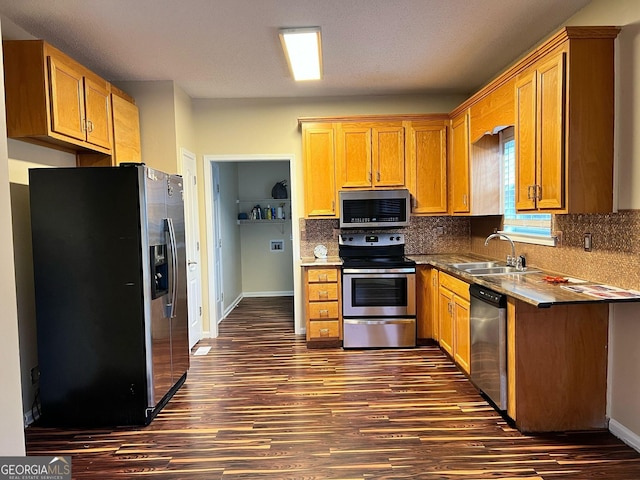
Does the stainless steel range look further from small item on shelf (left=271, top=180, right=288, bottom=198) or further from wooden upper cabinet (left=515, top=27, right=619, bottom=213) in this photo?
small item on shelf (left=271, top=180, right=288, bottom=198)

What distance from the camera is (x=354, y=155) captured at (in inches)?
176

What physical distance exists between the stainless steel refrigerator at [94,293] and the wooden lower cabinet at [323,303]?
1804mm

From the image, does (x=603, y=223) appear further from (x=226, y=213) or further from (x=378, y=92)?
(x=226, y=213)

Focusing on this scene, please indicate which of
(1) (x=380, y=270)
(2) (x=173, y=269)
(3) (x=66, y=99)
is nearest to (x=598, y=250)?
(1) (x=380, y=270)

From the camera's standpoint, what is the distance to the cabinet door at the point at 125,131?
11.5 feet

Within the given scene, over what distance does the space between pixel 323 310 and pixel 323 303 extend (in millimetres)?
73

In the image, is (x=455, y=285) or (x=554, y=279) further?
(x=455, y=285)

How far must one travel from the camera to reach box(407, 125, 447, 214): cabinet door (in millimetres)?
4473

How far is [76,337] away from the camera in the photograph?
2762mm

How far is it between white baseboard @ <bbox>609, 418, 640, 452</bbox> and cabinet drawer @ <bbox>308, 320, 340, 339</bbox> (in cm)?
239

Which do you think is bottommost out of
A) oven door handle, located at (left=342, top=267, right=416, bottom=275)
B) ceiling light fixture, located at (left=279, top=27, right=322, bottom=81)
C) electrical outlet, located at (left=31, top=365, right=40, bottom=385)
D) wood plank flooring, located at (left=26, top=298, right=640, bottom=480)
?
wood plank flooring, located at (left=26, top=298, right=640, bottom=480)

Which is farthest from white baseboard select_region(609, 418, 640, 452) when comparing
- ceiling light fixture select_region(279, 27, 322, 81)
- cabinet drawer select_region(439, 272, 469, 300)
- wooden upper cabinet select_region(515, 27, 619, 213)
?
ceiling light fixture select_region(279, 27, 322, 81)

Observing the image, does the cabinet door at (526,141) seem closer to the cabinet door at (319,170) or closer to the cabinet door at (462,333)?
the cabinet door at (462,333)

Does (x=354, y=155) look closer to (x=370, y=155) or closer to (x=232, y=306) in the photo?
(x=370, y=155)
